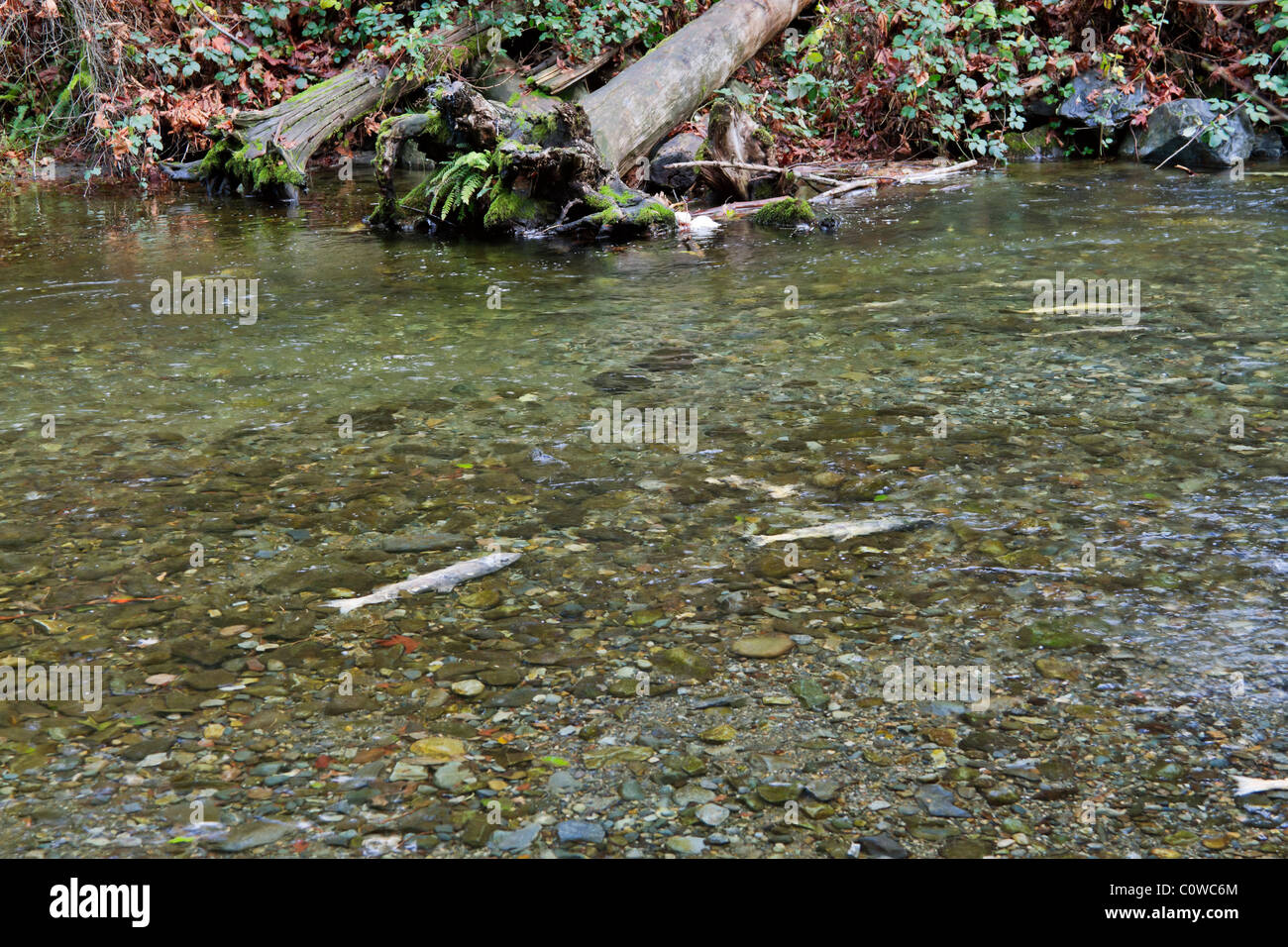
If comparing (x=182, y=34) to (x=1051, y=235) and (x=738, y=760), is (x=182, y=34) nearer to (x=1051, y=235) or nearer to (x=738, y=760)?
(x=1051, y=235)

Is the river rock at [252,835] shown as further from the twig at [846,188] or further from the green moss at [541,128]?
the twig at [846,188]

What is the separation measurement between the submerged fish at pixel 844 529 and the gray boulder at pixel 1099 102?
1006 centimetres

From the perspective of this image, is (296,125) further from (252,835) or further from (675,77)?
(252,835)

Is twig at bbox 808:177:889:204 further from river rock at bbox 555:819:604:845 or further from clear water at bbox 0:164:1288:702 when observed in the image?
river rock at bbox 555:819:604:845

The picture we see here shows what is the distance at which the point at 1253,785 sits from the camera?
7.23ft

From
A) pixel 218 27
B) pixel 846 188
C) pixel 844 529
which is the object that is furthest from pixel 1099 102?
A: pixel 844 529

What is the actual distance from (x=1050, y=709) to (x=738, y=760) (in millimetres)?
742

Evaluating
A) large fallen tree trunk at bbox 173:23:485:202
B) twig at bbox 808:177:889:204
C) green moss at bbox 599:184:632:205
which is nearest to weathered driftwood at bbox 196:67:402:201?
large fallen tree trunk at bbox 173:23:485:202

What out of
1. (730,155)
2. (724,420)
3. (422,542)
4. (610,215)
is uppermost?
(730,155)

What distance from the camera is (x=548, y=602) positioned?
10.0 ft

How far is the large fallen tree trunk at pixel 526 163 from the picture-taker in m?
8.69

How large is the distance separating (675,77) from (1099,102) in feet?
15.8
